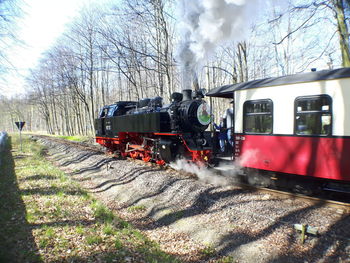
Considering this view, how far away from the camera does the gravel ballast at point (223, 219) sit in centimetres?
395

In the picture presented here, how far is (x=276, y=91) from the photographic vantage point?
20.1 ft

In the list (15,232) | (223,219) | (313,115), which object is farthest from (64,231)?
(313,115)

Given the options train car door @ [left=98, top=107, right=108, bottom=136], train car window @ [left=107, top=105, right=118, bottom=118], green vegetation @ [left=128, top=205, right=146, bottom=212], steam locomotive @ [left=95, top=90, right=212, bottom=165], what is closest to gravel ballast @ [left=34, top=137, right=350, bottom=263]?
green vegetation @ [left=128, top=205, right=146, bottom=212]

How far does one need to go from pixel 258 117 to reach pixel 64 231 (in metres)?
5.61

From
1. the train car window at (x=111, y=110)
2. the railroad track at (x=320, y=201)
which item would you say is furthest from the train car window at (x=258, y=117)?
the train car window at (x=111, y=110)

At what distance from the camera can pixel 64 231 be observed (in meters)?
4.83

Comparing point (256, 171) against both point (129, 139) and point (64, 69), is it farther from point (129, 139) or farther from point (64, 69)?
point (64, 69)

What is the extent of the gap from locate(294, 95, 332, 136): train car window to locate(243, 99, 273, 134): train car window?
71 cm

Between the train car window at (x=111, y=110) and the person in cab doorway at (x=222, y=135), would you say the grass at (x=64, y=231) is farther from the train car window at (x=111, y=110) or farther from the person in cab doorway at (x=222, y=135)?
the train car window at (x=111, y=110)

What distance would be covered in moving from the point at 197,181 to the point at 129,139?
5.89 meters

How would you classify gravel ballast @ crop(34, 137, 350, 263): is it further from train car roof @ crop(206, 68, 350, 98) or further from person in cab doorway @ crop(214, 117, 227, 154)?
train car roof @ crop(206, 68, 350, 98)

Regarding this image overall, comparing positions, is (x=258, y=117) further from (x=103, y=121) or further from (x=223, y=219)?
(x=103, y=121)

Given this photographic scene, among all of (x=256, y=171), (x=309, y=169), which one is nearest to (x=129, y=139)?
(x=256, y=171)

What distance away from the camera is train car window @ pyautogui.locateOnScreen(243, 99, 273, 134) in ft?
20.8
